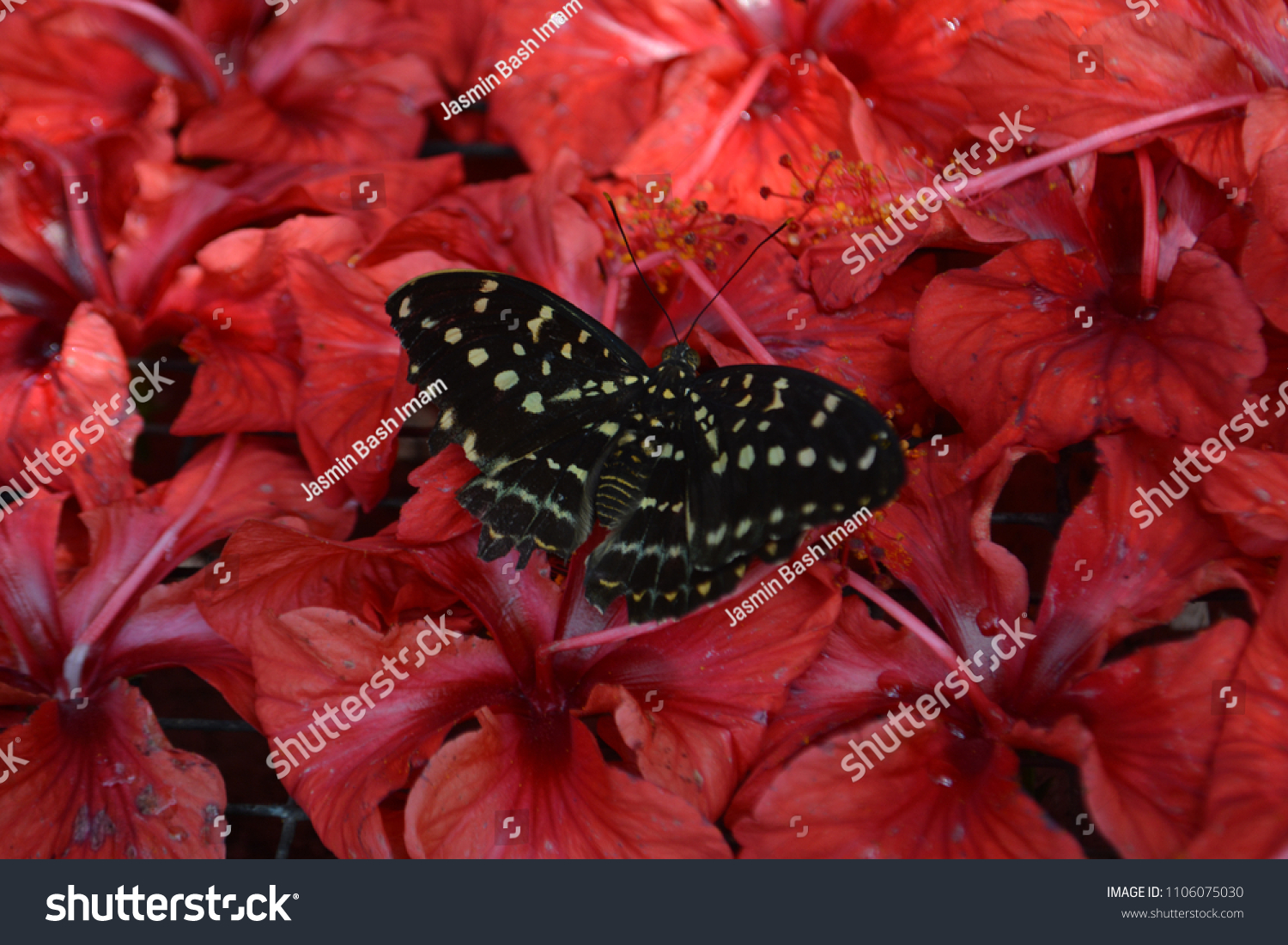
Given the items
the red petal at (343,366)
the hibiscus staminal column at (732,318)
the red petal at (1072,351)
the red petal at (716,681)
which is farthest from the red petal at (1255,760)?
the red petal at (343,366)

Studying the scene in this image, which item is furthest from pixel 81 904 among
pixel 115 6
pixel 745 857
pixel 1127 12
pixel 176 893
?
pixel 1127 12

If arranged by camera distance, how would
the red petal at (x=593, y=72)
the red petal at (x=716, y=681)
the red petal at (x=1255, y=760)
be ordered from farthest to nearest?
the red petal at (x=593, y=72) < the red petal at (x=716, y=681) < the red petal at (x=1255, y=760)

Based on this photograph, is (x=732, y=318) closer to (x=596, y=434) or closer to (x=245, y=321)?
(x=596, y=434)

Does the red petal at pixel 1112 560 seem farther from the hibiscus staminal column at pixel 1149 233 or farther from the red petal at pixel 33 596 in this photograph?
the red petal at pixel 33 596

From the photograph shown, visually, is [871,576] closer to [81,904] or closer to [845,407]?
[845,407]

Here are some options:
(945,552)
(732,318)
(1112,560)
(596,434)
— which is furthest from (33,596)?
(1112,560)

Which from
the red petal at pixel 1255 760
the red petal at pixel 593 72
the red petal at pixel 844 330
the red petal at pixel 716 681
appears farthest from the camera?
the red petal at pixel 593 72

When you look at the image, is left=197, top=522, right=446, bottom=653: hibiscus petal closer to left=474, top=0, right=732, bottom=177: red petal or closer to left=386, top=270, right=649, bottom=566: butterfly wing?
left=386, top=270, right=649, bottom=566: butterfly wing
